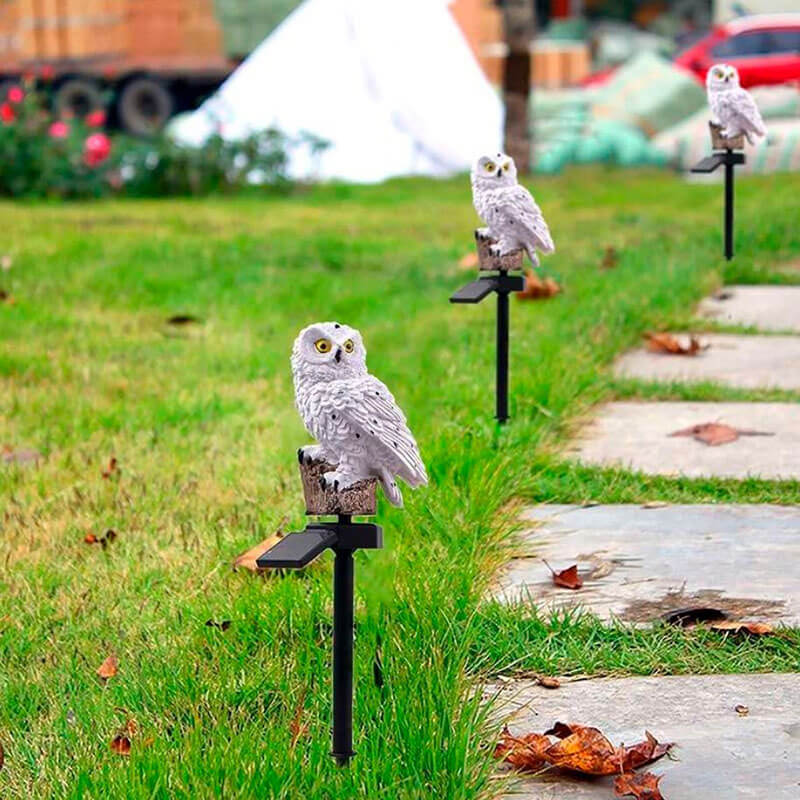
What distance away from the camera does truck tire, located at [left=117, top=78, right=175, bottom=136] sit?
826 inches

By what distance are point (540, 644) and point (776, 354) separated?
3.17m

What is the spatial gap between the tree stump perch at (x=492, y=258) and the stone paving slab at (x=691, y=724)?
178cm

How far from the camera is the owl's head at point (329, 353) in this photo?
2.57m

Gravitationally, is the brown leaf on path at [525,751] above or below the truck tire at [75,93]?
below

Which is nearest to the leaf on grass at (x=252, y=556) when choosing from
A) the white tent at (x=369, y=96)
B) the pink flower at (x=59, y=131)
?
the pink flower at (x=59, y=131)

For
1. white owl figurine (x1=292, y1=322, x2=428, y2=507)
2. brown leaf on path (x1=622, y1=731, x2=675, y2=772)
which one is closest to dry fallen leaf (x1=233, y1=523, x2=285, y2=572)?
white owl figurine (x1=292, y1=322, x2=428, y2=507)

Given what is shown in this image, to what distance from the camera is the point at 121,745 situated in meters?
2.84

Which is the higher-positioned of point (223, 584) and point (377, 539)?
point (377, 539)

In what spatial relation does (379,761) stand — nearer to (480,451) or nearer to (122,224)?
(480,451)

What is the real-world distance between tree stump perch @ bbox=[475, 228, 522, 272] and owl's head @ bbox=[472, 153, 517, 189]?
159mm

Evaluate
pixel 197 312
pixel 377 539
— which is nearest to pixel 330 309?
pixel 197 312

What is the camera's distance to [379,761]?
2.62 metres

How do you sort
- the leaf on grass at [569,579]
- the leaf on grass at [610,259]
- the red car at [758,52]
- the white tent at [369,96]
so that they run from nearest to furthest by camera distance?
the leaf on grass at [569,579] → the leaf on grass at [610,259] → the white tent at [369,96] → the red car at [758,52]

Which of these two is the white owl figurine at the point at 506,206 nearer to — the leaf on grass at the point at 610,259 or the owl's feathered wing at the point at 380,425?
the owl's feathered wing at the point at 380,425
